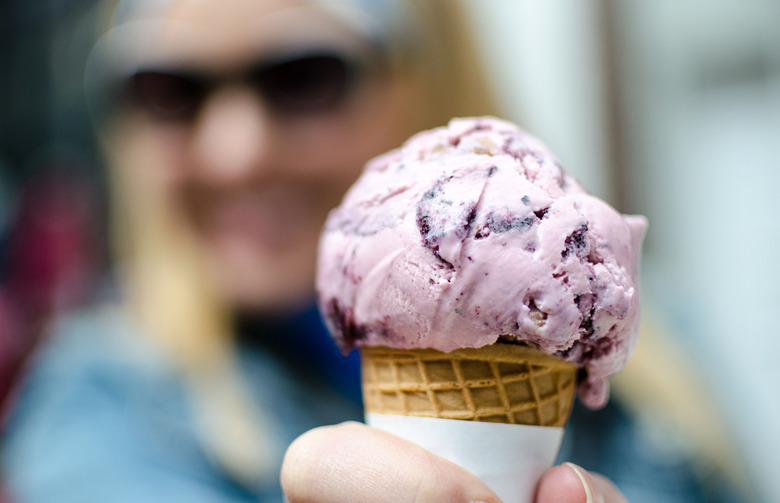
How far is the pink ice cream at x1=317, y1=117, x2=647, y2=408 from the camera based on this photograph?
664 mm

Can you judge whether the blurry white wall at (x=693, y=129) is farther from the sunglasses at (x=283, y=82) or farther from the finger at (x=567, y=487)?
the finger at (x=567, y=487)

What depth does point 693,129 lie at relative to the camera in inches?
111

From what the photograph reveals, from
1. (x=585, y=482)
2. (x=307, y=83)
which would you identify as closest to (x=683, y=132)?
(x=307, y=83)

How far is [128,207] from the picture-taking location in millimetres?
2037

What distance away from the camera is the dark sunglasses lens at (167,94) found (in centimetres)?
156

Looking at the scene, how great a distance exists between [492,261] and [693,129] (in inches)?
106

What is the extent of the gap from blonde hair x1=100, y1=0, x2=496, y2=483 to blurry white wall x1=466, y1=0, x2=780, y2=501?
0.99m

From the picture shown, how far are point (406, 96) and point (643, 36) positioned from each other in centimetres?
183

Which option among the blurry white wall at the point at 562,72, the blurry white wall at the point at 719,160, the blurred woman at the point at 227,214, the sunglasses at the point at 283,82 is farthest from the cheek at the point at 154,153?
the blurry white wall at the point at 719,160

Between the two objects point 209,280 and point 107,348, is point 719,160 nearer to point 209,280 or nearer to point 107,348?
point 209,280

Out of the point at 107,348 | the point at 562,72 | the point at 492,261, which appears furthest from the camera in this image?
the point at 562,72

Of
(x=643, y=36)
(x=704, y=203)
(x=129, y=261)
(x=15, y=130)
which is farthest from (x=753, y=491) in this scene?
(x=15, y=130)

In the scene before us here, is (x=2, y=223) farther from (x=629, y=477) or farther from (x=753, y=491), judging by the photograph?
(x=753, y=491)

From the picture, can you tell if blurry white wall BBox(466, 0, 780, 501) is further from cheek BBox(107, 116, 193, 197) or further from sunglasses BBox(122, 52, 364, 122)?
cheek BBox(107, 116, 193, 197)
